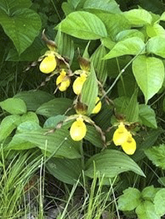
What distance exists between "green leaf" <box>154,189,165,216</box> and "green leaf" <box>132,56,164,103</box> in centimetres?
32

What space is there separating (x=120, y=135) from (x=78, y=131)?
0.12 meters

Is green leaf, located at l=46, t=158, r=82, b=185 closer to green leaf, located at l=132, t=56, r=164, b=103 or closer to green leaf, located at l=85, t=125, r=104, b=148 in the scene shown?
green leaf, located at l=85, t=125, r=104, b=148

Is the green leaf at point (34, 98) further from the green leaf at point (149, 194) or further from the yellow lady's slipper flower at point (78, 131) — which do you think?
the green leaf at point (149, 194)

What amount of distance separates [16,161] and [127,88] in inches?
15.1

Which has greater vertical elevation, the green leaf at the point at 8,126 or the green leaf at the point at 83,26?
the green leaf at the point at 83,26

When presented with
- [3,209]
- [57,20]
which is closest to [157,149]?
[3,209]

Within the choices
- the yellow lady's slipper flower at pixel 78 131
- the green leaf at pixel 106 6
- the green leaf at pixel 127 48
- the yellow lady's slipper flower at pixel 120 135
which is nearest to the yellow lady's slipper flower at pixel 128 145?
the yellow lady's slipper flower at pixel 120 135

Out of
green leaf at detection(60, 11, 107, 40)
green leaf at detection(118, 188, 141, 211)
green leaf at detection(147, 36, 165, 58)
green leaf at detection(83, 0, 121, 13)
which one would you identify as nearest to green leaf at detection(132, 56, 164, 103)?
green leaf at detection(147, 36, 165, 58)

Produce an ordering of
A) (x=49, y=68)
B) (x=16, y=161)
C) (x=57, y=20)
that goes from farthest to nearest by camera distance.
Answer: (x=57, y=20)
(x=16, y=161)
(x=49, y=68)

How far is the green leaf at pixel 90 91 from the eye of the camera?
1.16 meters

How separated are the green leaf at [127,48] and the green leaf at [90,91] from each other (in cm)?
10

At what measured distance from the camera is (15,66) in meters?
1.76

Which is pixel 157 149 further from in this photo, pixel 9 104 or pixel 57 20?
pixel 57 20

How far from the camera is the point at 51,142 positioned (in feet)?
4.25
